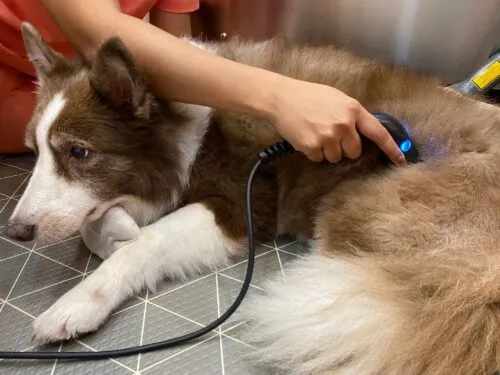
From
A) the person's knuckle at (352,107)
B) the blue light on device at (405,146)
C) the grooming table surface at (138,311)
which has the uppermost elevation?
the person's knuckle at (352,107)

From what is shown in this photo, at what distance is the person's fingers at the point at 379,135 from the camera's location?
1.09 m

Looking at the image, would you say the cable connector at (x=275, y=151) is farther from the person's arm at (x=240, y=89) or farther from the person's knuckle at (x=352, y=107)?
the person's knuckle at (x=352, y=107)

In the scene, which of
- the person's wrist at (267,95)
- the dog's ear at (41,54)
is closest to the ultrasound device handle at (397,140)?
the person's wrist at (267,95)

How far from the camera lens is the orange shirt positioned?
68.3 inches

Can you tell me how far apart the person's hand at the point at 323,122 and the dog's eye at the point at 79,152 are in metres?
0.46

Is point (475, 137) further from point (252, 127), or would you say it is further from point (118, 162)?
point (118, 162)

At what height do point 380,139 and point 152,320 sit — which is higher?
point 380,139

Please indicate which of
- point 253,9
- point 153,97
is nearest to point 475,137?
point 153,97

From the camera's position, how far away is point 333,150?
1.11 metres

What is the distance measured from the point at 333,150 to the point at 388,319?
378 millimetres

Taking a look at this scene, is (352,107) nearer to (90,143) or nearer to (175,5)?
(90,143)

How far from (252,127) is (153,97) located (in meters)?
0.28

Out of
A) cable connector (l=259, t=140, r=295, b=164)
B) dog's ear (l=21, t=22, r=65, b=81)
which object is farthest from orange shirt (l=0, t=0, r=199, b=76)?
cable connector (l=259, t=140, r=295, b=164)

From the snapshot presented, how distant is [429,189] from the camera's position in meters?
1.11
